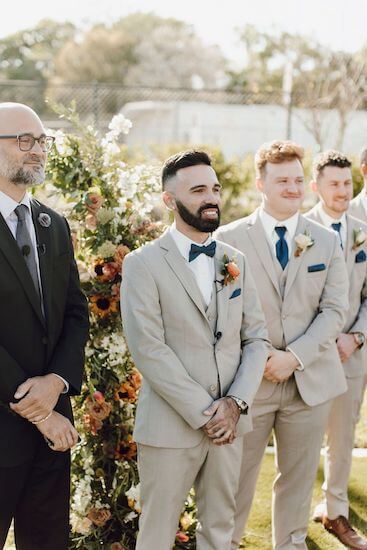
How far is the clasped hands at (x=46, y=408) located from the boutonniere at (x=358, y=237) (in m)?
2.17

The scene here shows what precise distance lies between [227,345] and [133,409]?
2.78 feet

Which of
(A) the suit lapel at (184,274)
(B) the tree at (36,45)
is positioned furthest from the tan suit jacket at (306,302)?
(B) the tree at (36,45)

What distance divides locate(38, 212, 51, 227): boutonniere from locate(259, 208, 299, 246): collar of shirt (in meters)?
1.28

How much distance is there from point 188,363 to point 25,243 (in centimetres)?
86

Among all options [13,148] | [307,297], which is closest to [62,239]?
[13,148]

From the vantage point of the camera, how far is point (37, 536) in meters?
3.14

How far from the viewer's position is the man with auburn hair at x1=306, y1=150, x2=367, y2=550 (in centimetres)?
437

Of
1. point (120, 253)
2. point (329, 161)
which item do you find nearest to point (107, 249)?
point (120, 253)

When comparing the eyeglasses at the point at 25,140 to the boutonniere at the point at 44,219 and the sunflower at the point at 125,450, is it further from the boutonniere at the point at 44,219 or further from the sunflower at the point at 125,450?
the sunflower at the point at 125,450

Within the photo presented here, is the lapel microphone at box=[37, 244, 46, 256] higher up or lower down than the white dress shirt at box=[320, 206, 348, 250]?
lower down

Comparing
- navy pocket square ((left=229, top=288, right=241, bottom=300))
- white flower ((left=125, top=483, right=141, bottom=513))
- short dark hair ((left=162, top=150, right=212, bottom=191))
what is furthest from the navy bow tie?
white flower ((left=125, top=483, right=141, bottom=513))

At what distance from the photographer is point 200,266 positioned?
3307mm

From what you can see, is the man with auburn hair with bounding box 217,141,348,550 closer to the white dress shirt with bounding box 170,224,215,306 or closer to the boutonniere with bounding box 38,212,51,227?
the white dress shirt with bounding box 170,224,215,306

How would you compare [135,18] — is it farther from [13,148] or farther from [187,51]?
[13,148]
